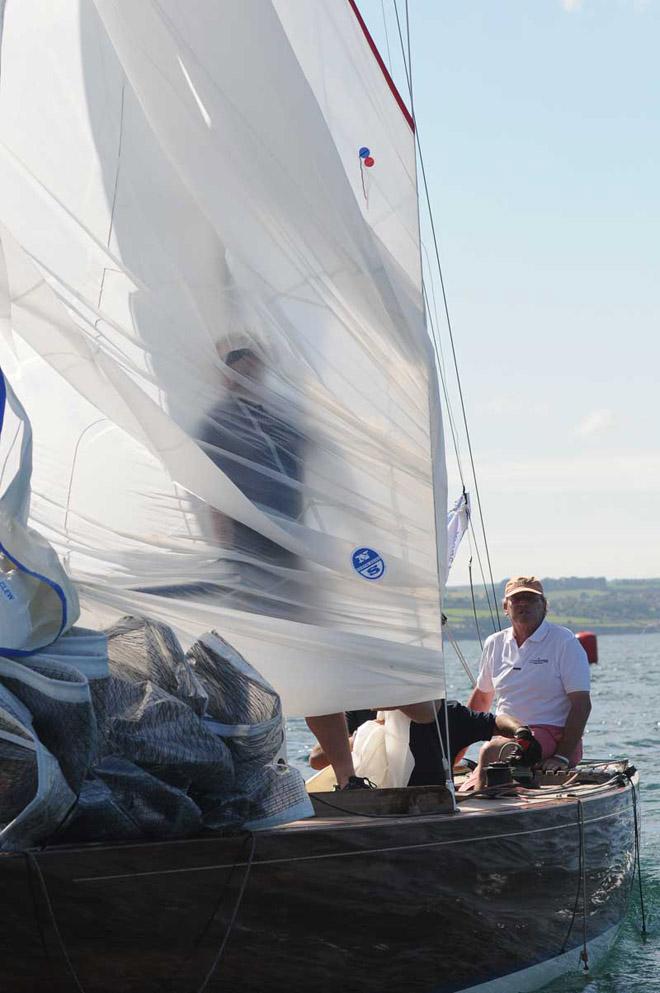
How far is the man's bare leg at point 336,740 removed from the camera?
16.0 feet

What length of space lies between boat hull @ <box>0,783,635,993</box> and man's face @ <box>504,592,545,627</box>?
1.50 metres

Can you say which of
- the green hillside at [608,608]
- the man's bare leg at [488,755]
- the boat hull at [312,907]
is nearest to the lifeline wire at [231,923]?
the boat hull at [312,907]

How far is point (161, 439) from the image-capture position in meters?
4.50

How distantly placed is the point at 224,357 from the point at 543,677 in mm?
2398

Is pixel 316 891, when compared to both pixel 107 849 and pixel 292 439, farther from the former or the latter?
pixel 292 439

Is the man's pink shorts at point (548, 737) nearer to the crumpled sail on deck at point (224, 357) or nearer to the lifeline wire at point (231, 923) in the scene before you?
the crumpled sail on deck at point (224, 357)

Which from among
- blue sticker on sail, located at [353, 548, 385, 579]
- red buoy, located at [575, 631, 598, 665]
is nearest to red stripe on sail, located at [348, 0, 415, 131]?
blue sticker on sail, located at [353, 548, 385, 579]

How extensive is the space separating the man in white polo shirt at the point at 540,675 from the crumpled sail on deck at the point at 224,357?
1.59 meters

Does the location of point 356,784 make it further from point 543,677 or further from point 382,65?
point 382,65

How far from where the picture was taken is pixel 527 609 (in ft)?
21.3

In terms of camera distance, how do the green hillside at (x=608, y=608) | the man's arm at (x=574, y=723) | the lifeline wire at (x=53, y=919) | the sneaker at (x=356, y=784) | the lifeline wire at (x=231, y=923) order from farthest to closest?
1. the green hillside at (x=608, y=608)
2. the man's arm at (x=574, y=723)
3. the sneaker at (x=356, y=784)
4. the lifeline wire at (x=231, y=923)
5. the lifeline wire at (x=53, y=919)

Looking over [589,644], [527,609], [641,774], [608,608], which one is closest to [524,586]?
[527,609]

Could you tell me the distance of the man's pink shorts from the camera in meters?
6.30

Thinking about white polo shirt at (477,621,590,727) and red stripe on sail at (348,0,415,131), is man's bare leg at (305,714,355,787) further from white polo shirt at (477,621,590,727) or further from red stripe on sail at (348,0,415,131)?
red stripe on sail at (348,0,415,131)
